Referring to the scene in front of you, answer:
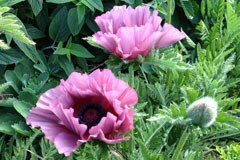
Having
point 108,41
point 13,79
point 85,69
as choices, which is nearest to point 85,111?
point 108,41

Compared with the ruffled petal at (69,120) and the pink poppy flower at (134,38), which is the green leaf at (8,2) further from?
the ruffled petal at (69,120)

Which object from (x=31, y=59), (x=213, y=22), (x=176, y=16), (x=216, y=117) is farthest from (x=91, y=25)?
(x=216, y=117)

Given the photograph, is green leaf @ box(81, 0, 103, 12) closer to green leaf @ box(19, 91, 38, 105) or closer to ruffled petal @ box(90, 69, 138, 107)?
green leaf @ box(19, 91, 38, 105)

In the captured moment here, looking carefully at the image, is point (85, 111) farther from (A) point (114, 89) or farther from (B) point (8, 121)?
(B) point (8, 121)

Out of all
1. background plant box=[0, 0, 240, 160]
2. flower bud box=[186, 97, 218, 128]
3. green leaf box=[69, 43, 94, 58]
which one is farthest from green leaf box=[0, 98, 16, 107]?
flower bud box=[186, 97, 218, 128]

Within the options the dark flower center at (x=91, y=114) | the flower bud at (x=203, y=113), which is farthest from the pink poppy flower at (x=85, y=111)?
the flower bud at (x=203, y=113)

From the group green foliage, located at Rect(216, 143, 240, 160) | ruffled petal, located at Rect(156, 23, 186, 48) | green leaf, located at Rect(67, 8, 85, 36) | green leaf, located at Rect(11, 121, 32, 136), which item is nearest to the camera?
ruffled petal, located at Rect(156, 23, 186, 48)

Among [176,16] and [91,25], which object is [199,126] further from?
[176,16]
